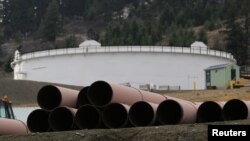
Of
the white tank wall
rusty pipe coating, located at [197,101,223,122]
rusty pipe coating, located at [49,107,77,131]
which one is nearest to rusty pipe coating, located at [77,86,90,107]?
rusty pipe coating, located at [49,107,77,131]

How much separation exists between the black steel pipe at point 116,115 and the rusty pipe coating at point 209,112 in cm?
177

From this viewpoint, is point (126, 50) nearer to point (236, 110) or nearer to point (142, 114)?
A: point (236, 110)

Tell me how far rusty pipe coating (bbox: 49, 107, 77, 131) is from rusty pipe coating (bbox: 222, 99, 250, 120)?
3525mm

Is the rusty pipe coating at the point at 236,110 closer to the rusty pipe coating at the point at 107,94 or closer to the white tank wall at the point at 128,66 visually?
the rusty pipe coating at the point at 107,94

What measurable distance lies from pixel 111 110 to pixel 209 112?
7.67 feet

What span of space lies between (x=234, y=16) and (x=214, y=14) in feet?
115

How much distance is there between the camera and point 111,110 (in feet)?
44.7

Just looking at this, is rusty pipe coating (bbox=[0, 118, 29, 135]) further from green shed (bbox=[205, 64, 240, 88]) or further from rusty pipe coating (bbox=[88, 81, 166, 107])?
green shed (bbox=[205, 64, 240, 88])

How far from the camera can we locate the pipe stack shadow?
13680 millimetres

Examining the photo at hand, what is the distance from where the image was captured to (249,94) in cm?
4600

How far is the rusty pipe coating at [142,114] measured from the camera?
44.7ft

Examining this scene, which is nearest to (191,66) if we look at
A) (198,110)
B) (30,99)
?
(30,99)

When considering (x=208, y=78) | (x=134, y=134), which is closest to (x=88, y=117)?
(x=134, y=134)

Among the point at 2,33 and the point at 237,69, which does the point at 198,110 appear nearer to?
the point at 237,69
